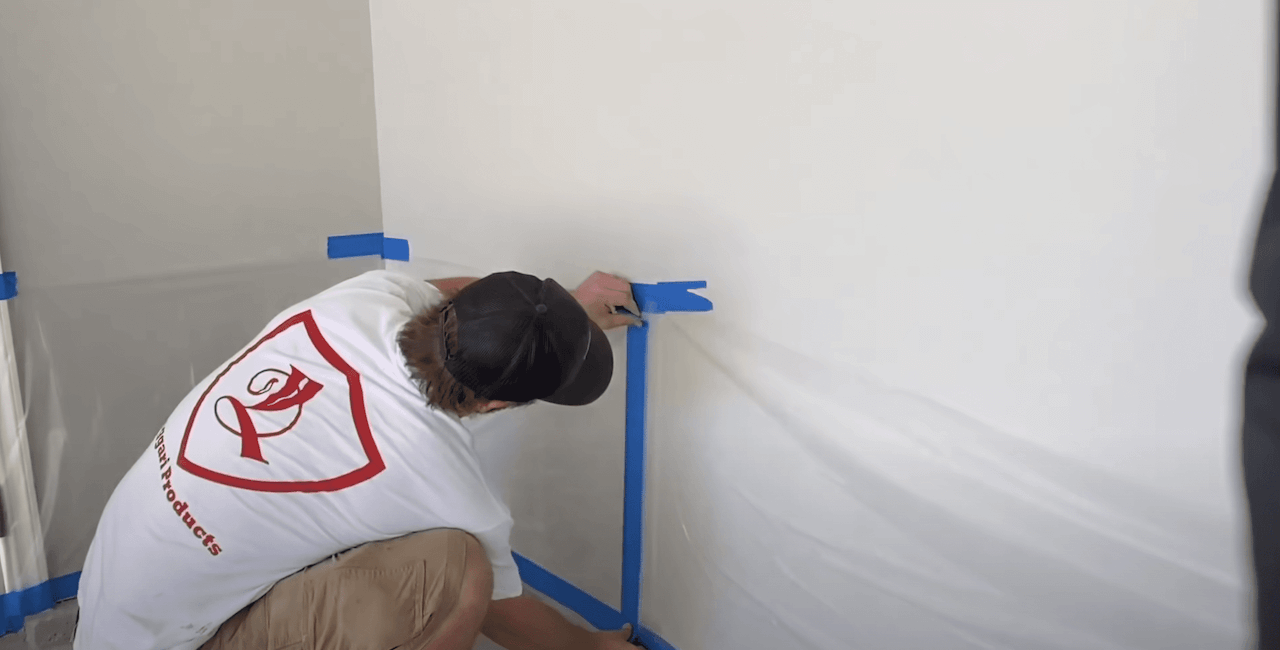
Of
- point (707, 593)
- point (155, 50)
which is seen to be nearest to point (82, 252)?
point (155, 50)

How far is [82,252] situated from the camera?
5.60ft

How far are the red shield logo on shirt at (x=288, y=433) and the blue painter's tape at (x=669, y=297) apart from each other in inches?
19.2

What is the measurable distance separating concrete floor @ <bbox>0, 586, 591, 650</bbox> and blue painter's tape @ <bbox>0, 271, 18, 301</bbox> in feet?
2.21

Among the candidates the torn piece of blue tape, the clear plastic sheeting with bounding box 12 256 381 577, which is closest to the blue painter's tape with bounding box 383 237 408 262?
the torn piece of blue tape

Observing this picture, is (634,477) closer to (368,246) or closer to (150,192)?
(368,246)

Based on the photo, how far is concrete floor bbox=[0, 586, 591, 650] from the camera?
5.37 ft

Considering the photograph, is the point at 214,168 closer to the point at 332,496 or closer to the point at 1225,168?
the point at 332,496

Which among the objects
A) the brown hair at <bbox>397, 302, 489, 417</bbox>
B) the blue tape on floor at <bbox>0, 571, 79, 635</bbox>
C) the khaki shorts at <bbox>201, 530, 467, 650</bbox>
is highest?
the brown hair at <bbox>397, 302, 489, 417</bbox>

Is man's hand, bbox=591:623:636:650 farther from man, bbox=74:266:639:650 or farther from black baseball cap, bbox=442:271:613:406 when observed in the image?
black baseball cap, bbox=442:271:613:406

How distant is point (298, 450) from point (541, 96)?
0.79 metres

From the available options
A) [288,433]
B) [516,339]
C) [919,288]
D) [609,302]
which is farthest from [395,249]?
[919,288]

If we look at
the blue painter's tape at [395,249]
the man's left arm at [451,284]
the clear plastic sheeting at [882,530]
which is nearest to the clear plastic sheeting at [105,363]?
the blue painter's tape at [395,249]

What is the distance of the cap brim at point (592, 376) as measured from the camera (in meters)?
1.24

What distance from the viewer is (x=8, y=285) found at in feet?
5.30
